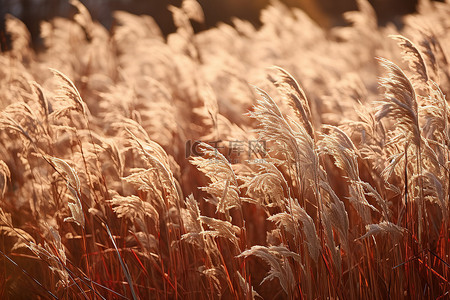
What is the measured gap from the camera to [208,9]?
562 inches

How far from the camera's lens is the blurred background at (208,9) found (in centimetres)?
965

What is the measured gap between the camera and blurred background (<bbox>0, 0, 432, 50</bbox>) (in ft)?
31.7

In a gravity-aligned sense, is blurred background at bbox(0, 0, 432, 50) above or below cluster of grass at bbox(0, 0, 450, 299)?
above

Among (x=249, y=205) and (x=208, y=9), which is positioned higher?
(x=208, y=9)

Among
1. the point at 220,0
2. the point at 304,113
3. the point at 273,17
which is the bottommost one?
the point at 304,113

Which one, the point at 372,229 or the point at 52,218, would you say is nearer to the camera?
the point at 372,229

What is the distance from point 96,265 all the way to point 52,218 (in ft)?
1.91

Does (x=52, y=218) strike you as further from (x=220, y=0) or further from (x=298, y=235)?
Answer: (x=220, y=0)

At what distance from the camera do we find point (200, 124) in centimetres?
476

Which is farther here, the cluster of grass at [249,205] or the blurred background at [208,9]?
the blurred background at [208,9]

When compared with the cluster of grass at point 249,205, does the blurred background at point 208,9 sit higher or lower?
higher

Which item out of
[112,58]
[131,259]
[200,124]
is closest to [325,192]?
[131,259]

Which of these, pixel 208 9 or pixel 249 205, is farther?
pixel 208 9

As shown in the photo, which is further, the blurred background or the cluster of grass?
the blurred background
